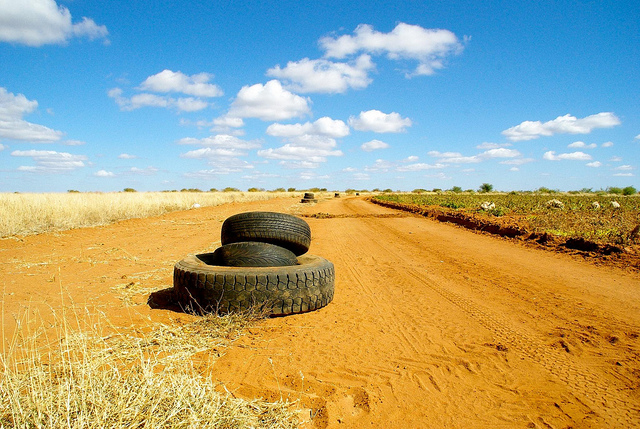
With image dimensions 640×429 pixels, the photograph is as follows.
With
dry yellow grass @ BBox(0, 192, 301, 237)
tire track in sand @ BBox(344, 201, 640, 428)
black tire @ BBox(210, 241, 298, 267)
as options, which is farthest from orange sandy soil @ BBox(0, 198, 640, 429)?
dry yellow grass @ BBox(0, 192, 301, 237)

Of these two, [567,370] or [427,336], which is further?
[427,336]

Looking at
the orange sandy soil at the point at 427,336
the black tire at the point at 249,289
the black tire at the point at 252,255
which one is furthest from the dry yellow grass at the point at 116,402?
the black tire at the point at 252,255

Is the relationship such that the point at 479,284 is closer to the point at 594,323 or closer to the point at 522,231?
the point at 594,323

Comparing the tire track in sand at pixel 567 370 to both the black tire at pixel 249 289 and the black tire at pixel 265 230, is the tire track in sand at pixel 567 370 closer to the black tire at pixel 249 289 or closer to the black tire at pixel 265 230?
the black tire at pixel 249 289

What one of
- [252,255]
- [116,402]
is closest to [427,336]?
[252,255]

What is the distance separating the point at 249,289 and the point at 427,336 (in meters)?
2.23

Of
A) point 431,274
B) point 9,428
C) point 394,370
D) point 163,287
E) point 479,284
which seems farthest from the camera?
point 431,274

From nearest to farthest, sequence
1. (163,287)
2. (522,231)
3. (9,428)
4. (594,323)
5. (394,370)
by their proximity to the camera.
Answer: (9,428), (394,370), (594,323), (163,287), (522,231)

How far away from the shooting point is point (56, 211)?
43.6 ft

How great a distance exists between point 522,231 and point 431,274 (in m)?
6.37

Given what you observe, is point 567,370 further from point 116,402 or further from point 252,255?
point 252,255

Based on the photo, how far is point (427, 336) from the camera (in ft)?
13.4

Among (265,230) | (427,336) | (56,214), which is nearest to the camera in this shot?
(427,336)

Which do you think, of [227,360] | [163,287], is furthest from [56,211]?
[227,360]
